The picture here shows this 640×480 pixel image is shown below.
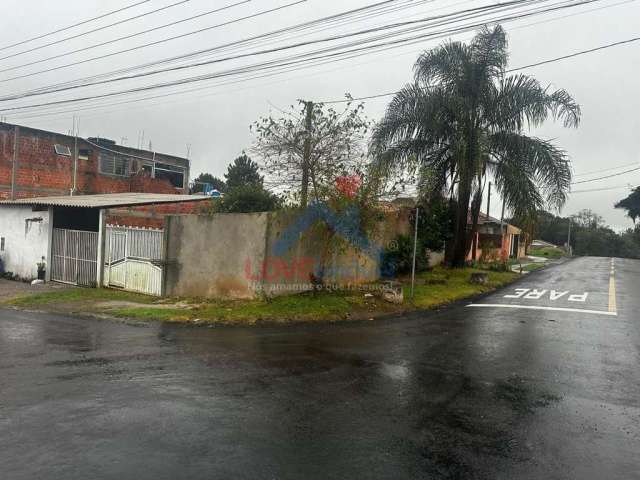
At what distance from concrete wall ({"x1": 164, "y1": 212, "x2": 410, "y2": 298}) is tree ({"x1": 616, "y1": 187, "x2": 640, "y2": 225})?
58912mm

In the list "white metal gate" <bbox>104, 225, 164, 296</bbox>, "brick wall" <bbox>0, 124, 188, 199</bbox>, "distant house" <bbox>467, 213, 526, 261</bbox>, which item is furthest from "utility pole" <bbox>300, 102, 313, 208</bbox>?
"brick wall" <bbox>0, 124, 188, 199</bbox>

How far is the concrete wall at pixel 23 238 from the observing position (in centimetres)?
1753

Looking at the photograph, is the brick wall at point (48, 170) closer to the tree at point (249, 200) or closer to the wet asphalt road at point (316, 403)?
the tree at point (249, 200)

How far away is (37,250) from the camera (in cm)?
1766

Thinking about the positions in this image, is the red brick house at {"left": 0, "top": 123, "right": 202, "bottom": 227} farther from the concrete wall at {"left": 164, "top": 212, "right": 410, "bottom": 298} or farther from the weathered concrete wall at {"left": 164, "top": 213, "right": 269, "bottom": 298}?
the concrete wall at {"left": 164, "top": 212, "right": 410, "bottom": 298}

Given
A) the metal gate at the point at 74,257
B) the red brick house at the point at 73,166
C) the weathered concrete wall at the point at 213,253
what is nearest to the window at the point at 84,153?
the red brick house at the point at 73,166

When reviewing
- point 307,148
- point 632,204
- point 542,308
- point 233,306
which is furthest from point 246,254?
point 632,204

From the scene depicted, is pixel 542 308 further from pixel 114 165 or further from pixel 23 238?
pixel 114 165

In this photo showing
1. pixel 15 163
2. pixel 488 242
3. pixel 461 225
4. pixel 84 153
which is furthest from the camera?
pixel 488 242

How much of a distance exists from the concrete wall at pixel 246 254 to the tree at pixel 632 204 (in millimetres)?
58912

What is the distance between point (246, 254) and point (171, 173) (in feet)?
90.6

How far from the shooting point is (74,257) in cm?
1653

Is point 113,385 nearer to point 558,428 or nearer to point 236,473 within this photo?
point 236,473

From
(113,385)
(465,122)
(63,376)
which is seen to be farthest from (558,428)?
(465,122)
